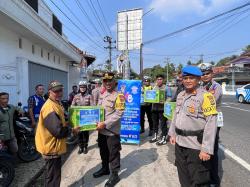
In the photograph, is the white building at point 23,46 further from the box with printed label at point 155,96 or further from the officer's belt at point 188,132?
the officer's belt at point 188,132

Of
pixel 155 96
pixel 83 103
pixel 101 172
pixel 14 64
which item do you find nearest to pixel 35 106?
pixel 83 103

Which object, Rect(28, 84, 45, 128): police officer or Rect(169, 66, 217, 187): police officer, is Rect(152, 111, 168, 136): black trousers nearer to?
Rect(28, 84, 45, 128): police officer

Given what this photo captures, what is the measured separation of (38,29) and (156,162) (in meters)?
5.94

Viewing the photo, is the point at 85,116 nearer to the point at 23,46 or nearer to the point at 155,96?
the point at 155,96

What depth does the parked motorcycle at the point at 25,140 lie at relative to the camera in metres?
5.56

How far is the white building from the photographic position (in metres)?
7.19

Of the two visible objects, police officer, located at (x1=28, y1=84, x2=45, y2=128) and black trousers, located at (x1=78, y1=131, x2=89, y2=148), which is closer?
police officer, located at (x1=28, y1=84, x2=45, y2=128)

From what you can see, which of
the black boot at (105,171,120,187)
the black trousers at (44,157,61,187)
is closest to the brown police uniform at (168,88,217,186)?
the black boot at (105,171,120,187)

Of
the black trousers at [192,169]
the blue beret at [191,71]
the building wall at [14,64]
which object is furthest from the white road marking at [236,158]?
the building wall at [14,64]

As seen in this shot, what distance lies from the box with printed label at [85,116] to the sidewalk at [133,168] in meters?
1.15

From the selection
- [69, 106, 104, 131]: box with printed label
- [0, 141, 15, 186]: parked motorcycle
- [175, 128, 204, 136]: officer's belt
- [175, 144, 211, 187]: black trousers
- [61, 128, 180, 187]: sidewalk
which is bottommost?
[61, 128, 180, 187]: sidewalk

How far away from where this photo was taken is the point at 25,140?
564 cm

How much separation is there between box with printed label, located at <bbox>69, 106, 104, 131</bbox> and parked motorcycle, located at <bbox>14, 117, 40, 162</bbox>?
2178 millimetres

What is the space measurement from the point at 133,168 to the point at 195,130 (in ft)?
8.24
